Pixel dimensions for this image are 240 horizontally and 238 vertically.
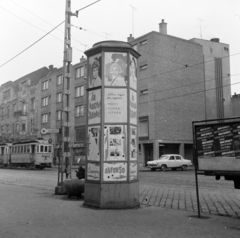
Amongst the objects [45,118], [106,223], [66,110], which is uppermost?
[45,118]

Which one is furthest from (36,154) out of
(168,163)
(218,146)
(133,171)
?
(218,146)

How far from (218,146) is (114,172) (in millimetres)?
2630

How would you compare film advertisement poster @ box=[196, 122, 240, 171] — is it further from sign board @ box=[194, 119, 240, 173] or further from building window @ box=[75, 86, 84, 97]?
building window @ box=[75, 86, 84, 97]

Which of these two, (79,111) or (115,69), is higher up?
(79,111)

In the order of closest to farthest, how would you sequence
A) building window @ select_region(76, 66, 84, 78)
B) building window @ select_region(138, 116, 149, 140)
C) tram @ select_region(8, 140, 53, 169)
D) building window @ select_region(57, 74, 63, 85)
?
1. tram @ select_region(8, 140, 53, 169)
2. building window @ select_region(138, 116, 149, 140)
3. building window @ select_region(76, 66, 84, 78)
4. building window @ select_region(57, 74, 63, 85)

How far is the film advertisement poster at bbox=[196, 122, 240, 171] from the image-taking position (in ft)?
21.4

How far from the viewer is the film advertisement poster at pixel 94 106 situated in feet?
27.3

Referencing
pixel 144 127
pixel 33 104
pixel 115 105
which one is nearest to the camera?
pixel 115 105

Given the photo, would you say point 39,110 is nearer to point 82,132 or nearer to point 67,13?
point 82,132

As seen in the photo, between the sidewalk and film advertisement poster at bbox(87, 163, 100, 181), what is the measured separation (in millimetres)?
772

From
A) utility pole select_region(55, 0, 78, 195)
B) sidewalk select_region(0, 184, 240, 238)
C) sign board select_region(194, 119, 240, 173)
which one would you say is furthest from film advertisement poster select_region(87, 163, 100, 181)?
utility pole select_region(55, 0, 78, 195)

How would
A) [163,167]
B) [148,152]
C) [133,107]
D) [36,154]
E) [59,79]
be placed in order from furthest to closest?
[59,79] → [148,152] → [36,154] → [163,167] → [133,107]

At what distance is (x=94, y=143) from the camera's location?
8.36 metres

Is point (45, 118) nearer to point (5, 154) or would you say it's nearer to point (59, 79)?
point (59, 79)
